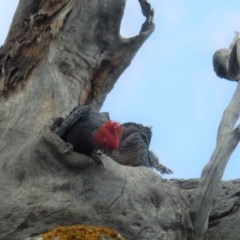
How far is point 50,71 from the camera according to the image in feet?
20.2

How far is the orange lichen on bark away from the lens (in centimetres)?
450

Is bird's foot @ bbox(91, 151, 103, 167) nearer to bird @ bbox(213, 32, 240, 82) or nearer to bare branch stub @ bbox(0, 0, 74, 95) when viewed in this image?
bare branch stub @ bbox(0, 0, 74, 95)

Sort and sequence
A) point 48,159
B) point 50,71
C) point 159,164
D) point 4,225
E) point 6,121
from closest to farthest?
1. point 4,225
2. point 48,159
3. point 6,121
4. point 50,71
5. point 159,164

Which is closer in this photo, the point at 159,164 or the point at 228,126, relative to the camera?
the point at 228,126

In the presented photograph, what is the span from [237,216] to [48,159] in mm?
1220

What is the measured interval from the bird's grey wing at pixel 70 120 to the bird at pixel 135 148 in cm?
83

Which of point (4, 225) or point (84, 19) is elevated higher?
point (84, 19)

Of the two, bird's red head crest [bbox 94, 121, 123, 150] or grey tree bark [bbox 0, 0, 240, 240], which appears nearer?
grey tree bark [bbox 0, 0, 240, 240]

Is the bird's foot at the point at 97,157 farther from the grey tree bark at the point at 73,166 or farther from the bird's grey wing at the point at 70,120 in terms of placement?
the bird's grey wing at the point at 70,120

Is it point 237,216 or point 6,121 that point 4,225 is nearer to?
point 6,121

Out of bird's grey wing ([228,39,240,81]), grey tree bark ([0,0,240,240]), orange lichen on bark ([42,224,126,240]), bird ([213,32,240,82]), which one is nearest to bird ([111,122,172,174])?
grey tree bark ([0,0,240,240])

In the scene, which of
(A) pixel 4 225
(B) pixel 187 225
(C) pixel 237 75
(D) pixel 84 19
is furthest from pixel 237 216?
(D) pixel 84 19

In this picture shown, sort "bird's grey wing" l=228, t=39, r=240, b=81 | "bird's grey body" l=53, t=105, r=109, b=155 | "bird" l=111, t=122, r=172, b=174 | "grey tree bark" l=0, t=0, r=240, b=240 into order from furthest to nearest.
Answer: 1. "bird" l=111, t=122, r=172, b=174
2. "bird's grey wing" l=228, t=39, r=240, b=81
3. "bird's grey body" l=53, t=105, r=109, b=155
4. "grey tree bark" l=0, t=0, r=240, b=240

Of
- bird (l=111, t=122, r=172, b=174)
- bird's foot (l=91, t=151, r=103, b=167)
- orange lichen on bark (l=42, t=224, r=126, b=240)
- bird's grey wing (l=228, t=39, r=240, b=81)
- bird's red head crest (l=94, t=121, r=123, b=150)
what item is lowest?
orange lichen on bark (l=42, t=224, r=126, b=240)
